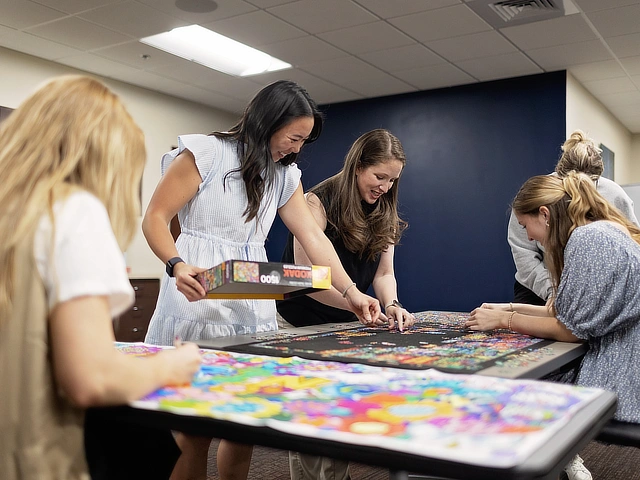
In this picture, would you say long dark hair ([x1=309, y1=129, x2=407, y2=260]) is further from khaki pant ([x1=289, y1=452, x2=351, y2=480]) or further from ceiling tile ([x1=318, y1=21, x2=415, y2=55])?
ceiling tile ([x1=318, y1=21, x2=415, y2=55])

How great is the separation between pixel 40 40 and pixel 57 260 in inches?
187

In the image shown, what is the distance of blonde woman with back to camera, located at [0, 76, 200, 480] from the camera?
3.02 ft

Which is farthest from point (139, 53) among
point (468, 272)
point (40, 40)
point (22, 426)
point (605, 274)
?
point (22, 426)

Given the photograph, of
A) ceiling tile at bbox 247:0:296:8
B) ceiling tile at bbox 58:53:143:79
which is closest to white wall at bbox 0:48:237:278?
ceiling tile at bbox 58:53:143:79

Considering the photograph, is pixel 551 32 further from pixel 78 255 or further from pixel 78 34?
pixel 78 255

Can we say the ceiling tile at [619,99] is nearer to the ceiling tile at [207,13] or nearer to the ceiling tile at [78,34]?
the ceiling tile at [207,13]

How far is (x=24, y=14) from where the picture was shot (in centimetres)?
449

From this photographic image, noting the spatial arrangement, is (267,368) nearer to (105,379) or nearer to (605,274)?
(105,379)

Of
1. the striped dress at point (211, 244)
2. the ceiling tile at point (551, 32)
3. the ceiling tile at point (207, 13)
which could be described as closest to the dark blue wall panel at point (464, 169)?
the ceiling tile at point (551, 32)

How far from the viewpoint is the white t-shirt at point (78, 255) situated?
0.92m

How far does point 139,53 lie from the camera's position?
17.4ft

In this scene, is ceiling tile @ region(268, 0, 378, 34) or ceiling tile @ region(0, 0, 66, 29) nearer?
ceiling tile @ region(268, 0, 378, 34)

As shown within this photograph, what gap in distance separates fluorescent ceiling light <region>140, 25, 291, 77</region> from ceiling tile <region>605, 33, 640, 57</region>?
2621 millimetres

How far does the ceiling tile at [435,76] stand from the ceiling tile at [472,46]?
0.94 feet
